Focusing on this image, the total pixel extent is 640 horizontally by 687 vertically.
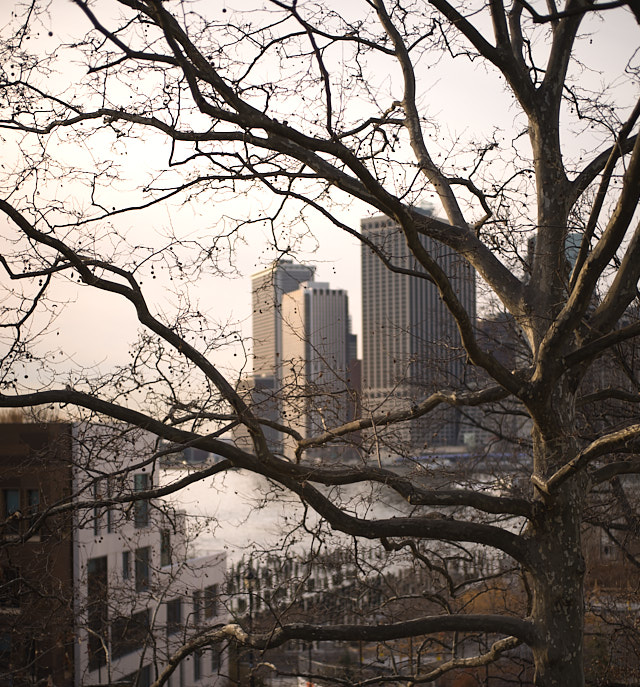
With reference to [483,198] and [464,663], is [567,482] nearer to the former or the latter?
[464,663]

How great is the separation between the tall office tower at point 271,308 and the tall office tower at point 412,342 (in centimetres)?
62

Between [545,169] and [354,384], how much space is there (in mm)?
1897

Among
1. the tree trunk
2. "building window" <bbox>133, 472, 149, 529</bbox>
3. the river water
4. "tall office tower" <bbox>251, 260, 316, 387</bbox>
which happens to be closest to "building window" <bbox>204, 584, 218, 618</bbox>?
the river water

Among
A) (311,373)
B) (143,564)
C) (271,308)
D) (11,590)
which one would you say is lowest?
(143,564)

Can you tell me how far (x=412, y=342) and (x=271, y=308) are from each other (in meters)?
7.67

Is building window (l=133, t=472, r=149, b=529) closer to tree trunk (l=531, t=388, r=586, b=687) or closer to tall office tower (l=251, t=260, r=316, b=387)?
tall office tower (l=251, t=260, r=316, b=387)

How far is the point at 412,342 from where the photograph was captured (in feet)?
41.6

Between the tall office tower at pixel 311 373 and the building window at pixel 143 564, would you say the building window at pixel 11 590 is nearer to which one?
the building window at pixel 143 564

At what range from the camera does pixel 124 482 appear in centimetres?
500

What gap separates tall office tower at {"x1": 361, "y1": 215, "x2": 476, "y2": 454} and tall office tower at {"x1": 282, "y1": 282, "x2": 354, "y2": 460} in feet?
0.78

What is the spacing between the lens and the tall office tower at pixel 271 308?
521 centimetres

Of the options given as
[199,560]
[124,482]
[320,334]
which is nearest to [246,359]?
[320,334]

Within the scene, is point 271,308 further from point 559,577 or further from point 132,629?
point 132,629

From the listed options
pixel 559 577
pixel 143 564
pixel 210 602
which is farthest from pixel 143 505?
pixel 143 564
